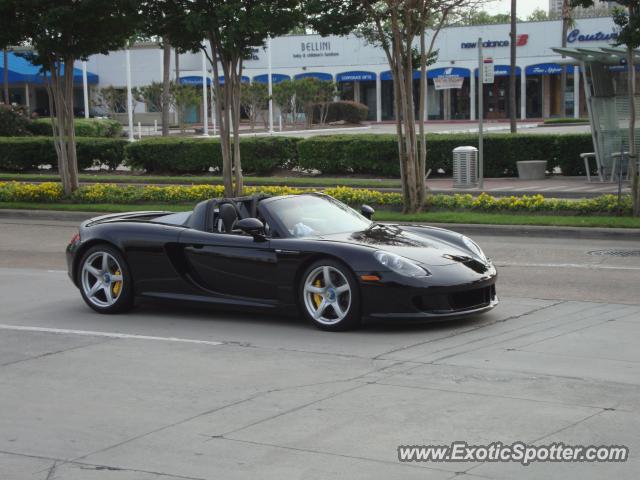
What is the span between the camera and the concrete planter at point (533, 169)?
26266 mm

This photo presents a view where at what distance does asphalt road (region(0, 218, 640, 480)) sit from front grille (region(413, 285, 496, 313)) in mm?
213

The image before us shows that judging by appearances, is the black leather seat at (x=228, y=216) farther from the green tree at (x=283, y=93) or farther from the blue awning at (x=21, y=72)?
the blue awning at (x=21, y=72)

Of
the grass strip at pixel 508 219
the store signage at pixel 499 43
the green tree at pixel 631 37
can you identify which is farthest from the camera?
the store signage at pixel 499 43

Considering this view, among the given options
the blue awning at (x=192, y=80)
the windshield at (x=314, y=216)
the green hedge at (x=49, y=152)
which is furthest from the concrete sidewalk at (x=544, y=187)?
the blue awning at (x=192, y=80)

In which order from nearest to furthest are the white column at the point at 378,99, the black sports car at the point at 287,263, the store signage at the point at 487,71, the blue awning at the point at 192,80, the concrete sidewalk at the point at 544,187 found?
1. the black sports car at the point at 287,263
2. the concrete sidewalk at the point at 544,187
3. the store signage at the point at 487,71
4. the white column at the point at 378,99
5. the blue awning at the point at 192,80

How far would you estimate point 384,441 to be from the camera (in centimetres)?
571

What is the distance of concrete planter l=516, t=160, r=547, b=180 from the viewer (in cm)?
2627

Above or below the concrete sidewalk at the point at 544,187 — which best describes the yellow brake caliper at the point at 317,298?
below

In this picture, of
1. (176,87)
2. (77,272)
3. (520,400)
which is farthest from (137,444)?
(176,87)

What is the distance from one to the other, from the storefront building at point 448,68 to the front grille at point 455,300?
50874 millimetres

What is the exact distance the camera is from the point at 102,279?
10.1m

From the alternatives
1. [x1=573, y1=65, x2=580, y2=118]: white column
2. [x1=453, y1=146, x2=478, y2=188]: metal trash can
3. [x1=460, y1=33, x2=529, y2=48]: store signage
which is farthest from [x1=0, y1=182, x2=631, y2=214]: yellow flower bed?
[x1=460, y1=33, x2=529, y2=48]: store signage

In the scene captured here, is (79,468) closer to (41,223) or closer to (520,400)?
(520,400)

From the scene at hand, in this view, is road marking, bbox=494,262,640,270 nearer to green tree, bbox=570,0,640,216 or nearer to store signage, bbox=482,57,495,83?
green tree, bbox=570,0,640,216
